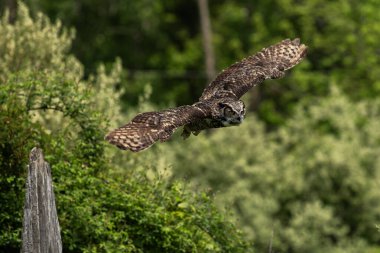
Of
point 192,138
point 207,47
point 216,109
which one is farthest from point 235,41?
point 216,109

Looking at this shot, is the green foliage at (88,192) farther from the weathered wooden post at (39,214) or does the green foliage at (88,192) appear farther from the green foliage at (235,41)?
the green foliage at (235,41)

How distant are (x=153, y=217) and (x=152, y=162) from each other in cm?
246

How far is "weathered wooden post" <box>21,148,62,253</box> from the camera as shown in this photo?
43.0 ft

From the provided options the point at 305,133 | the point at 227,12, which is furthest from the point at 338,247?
the point at 227,12

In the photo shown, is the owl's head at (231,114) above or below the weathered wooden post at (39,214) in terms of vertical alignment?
above

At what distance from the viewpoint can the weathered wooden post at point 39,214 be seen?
13.1 m

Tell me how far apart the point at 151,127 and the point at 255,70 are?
3915 mm

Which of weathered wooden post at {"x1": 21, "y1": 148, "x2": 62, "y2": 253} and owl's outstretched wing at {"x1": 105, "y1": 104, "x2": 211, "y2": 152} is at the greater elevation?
owl's outstretched wing at {"x1": 105, "y1": 104, "x2": 211, "y2": 152}

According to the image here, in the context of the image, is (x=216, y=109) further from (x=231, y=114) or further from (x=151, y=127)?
(x=151, y=127)

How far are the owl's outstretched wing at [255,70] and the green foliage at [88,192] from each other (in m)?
1.61

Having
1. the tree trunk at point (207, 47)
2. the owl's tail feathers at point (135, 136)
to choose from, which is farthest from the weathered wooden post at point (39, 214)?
the tree trunk at point (207, 47)

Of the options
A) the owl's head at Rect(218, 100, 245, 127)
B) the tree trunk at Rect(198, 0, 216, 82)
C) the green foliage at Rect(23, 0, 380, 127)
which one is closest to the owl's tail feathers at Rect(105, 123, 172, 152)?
the owl's head at Rect(218, 100, 245, 127)

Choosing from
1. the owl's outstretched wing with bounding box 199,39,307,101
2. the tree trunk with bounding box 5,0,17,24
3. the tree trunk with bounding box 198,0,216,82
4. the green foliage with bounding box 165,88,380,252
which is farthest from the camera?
the tree trunk with bounding box 198,0,216,82

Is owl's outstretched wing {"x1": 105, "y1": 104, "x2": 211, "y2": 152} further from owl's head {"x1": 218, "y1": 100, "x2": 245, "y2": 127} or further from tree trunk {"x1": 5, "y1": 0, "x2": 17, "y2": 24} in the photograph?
tree trunk {"x1": 5, "y1": 0, "x2": 17, "y2": 24}
